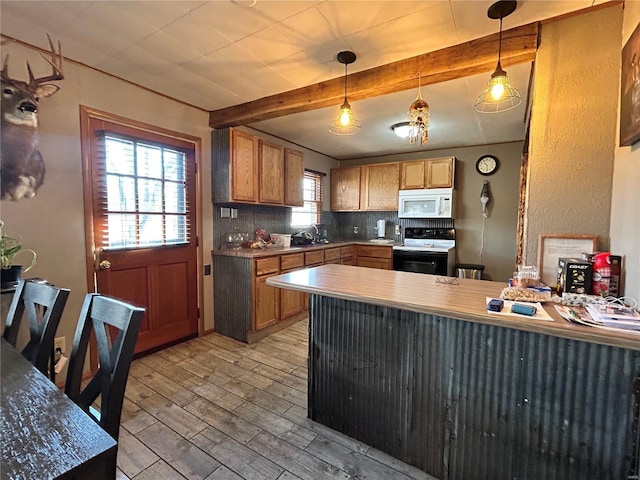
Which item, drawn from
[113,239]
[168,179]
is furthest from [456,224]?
[113,239]

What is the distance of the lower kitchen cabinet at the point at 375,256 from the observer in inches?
182

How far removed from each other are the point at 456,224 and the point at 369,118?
2.38 meters

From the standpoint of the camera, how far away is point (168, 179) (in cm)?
291

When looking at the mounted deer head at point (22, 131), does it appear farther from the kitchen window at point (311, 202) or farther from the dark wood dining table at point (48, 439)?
the kitchen window at point (311, 202)

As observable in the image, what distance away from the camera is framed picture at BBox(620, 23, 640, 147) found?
132cm

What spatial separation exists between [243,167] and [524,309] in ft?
9.35

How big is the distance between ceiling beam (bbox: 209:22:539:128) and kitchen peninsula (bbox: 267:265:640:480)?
1.42m

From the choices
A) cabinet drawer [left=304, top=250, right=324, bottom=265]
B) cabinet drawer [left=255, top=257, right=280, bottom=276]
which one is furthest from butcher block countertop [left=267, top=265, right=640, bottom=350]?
cabinet drawer [left=304, top=250, right=324, bottom=265]

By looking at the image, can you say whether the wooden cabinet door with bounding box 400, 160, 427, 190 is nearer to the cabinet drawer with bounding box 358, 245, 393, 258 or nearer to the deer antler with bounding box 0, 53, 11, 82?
the cabinet drawer with bounding box 358, 245, 393, 258

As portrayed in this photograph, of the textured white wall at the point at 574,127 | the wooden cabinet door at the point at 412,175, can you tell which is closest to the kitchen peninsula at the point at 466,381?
the textured white wall at the point at 574,127

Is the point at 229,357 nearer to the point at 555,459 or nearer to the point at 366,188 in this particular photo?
the point at 555,459

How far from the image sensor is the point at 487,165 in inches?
174

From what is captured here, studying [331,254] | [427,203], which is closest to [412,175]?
[427,203]

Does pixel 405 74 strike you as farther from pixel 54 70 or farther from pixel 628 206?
pixel 54 70
